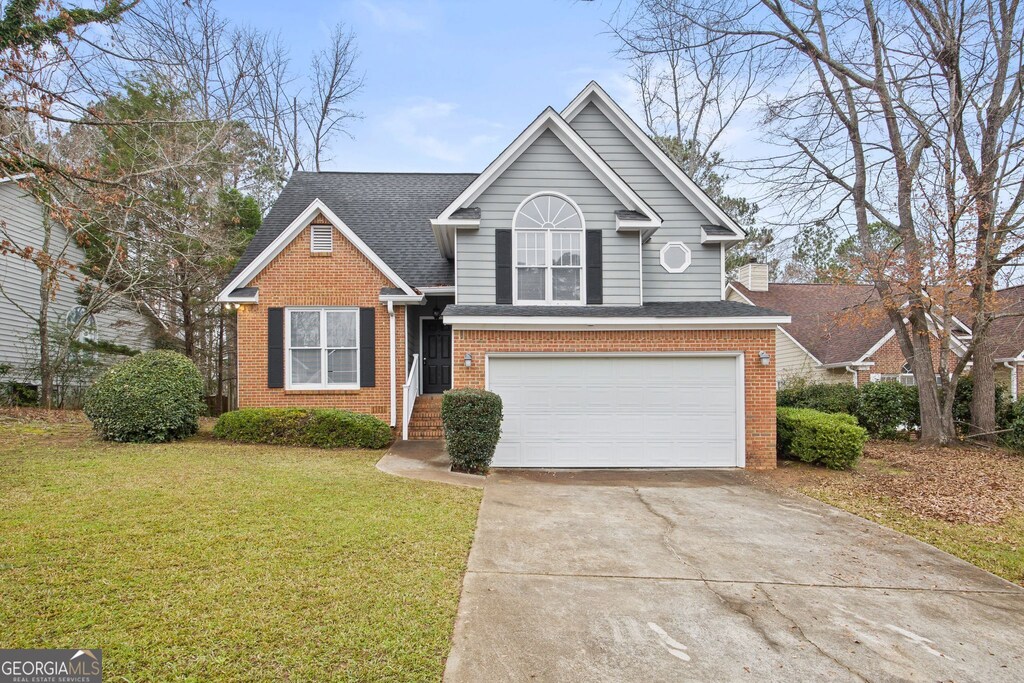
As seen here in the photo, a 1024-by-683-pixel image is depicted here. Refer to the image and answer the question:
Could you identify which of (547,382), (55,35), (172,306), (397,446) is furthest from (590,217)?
(172,306)

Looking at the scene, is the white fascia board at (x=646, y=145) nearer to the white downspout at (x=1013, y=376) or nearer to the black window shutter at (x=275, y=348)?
the black window shutter at (x=275, y=348)

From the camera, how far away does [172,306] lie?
20.5 metres

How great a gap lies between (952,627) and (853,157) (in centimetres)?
1377

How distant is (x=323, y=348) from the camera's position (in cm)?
1294

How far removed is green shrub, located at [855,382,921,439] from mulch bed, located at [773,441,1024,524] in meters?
1.95

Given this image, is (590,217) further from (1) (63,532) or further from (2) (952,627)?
(1) (63,532)

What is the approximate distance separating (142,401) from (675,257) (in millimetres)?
11009

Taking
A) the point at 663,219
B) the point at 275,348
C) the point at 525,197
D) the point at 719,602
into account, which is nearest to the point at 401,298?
the point at 275,348

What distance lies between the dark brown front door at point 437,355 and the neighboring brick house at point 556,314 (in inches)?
18.4

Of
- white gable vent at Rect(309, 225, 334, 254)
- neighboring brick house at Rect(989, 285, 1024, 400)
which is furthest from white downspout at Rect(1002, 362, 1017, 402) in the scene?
white gable vent at Rect(309, 225, 334, 254)

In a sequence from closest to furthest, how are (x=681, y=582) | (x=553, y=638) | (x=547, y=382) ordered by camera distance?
1. (x=553, y=638)
2. (x=681, y=582)
3. (x=547, y=382)

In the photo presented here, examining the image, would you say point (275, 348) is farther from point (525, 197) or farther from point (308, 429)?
point (525, 197)

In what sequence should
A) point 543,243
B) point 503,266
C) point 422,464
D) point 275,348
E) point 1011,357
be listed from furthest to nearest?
point 1011,357 < point 275,348 < point 543,243 < point 503,266 < point 422,464

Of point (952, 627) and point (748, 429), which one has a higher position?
point (748, 429)
